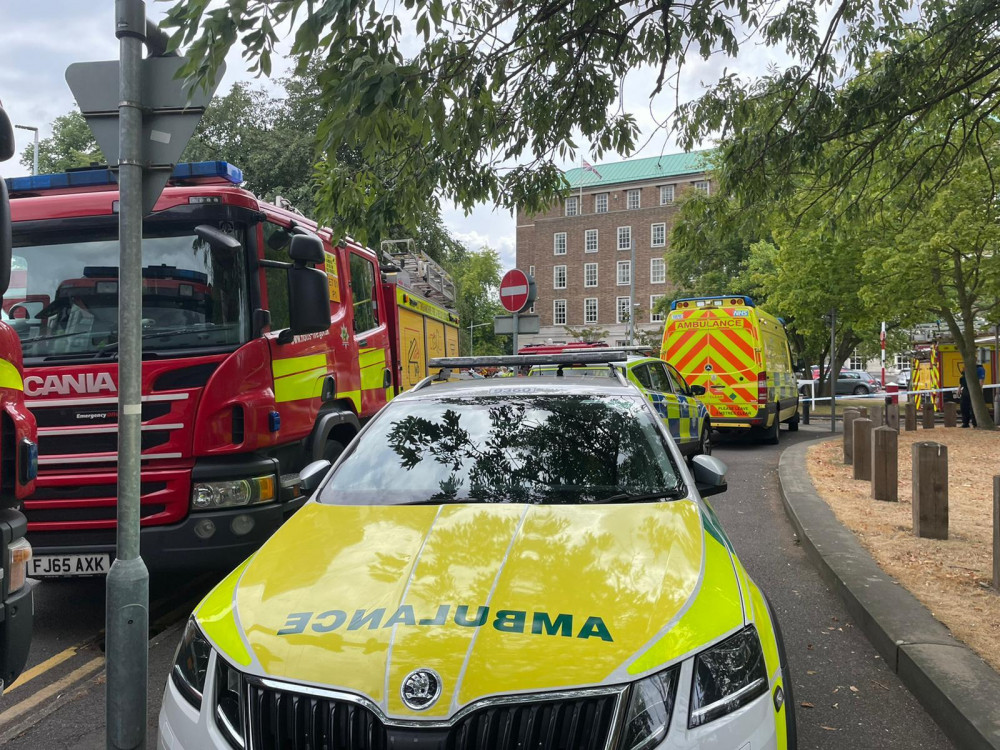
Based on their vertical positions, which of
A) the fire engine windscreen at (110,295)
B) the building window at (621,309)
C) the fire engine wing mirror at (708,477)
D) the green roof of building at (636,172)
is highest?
the green roof of building at (636,172)

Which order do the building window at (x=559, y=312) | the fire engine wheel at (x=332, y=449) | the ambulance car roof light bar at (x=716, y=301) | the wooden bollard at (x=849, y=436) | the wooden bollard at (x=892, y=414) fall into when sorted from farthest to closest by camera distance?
the building window at (x=559, y=312), the ambulance car roof light bar at (x=716, y=301), the wooden bollard at (x=892, y=414), the wooden bollard at (x=849, y=436), the fire engine wheel at (x=332, y=449)

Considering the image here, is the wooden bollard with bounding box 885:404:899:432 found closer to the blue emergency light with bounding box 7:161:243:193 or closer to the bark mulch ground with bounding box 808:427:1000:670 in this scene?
the bark mulch ground with bounding box 808:427:1000:670

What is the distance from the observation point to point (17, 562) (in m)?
2.77

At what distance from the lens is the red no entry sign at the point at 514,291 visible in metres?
9.63

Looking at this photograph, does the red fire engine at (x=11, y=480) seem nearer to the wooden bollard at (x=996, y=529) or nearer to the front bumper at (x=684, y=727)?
the front bumper at (x=684, y=727)

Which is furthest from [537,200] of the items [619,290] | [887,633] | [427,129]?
[619,290]

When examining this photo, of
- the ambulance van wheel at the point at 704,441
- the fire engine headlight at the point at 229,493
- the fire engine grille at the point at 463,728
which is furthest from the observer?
the ambulance van wheel at the point at 704,441

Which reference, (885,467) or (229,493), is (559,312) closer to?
(885,467)

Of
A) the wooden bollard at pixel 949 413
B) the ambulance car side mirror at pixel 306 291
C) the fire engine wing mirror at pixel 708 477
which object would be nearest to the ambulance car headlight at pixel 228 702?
the fire engine wing mirror at pixel 708 477

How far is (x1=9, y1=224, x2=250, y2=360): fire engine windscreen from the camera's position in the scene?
4738mm

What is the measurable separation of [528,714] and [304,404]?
3886 mm

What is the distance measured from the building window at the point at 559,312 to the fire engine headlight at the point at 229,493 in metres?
62.4

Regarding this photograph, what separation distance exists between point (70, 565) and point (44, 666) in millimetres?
564

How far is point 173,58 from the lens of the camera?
10.4 feet
